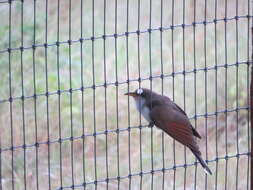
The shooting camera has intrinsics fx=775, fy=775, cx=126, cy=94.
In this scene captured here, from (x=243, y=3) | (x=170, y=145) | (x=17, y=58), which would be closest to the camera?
(x=170, y=145)

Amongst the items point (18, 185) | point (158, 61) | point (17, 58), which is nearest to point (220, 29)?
point (158, 61)

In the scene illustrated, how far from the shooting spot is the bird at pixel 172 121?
4023 millimetres

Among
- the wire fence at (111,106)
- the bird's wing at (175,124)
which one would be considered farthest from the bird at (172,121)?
the wire fence at (111,106)

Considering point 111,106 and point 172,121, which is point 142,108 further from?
point 111,106

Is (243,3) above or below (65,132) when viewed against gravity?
above

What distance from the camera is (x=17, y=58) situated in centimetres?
595

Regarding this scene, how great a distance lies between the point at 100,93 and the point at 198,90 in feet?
2.58

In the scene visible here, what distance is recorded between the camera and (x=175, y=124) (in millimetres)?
4082

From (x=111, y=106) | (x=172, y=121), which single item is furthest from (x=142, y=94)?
(x=111, y=106)

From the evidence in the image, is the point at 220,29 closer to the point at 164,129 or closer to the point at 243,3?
the point at 243,3

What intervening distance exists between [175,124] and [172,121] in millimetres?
23

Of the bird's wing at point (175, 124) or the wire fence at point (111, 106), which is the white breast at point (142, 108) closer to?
the bird's wing at point (175, 124)

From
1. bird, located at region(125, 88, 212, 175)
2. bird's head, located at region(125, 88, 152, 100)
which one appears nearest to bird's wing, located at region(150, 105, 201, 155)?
bird, located at region(125, 88, 212, 175)

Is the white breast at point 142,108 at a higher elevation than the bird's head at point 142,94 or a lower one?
lower
